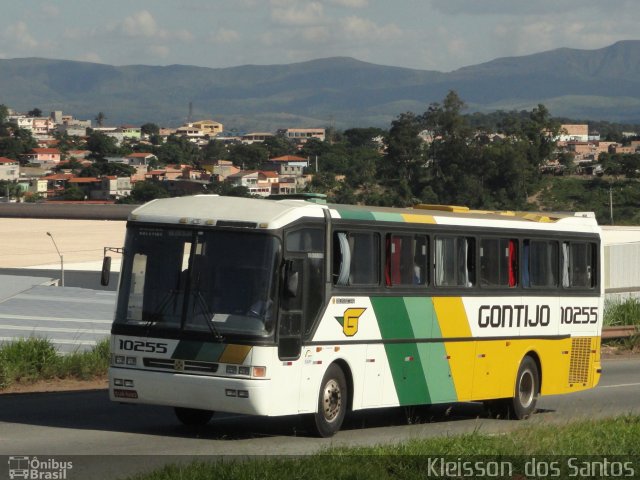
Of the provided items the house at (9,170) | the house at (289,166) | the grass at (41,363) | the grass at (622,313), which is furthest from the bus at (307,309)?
the house at (9,170)

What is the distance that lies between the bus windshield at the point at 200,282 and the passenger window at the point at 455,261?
10.5 feet

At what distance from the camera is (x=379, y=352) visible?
51.1ft

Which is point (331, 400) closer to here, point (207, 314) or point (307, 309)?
point (307, 309)

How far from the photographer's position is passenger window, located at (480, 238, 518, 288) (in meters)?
17.6

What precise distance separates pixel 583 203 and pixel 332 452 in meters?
114

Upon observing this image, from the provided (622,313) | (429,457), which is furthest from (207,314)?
(622,313)

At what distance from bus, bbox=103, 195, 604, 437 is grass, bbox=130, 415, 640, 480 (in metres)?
1.99

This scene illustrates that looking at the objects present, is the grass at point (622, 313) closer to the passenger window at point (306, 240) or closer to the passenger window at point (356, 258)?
the passenger window at point (356, 258)

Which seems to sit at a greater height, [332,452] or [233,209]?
[233,209]

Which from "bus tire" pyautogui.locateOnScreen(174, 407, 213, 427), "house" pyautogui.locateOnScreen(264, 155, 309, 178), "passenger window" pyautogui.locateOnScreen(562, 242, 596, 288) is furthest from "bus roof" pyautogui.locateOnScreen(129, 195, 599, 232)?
"house" pyautogui.locateOnScreen(264, 155, 309, 178)

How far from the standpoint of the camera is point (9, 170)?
192 meters

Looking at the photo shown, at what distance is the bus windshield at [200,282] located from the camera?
1411cm

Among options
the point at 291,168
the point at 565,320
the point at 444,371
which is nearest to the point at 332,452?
the point at 444,371

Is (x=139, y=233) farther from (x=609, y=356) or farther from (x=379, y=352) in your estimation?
(x=609, y=356)
